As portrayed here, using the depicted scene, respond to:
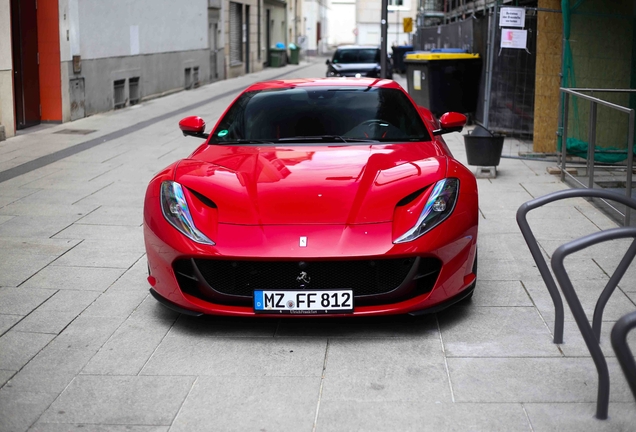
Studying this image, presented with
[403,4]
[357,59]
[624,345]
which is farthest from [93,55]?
[403,4]

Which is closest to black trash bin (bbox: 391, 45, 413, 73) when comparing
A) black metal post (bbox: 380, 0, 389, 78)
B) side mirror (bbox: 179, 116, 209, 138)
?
black metal post (bbox: 380, 0, 389, 78)

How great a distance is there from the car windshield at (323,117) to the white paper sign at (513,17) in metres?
6.31

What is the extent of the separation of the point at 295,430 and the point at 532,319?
1954 mm

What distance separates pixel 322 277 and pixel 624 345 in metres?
1.90

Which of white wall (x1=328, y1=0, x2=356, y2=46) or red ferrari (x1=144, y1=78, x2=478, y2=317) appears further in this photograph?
white wall (x1=328, y1=0, x2=356, y2=46)

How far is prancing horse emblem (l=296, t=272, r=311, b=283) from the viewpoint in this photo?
4.44m

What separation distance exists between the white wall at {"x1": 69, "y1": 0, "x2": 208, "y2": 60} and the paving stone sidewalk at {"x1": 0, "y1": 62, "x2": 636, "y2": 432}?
10.3 metres

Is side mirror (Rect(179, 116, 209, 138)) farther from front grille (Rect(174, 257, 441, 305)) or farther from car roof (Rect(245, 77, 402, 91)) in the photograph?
front grille (Rect(174, 257, 441, 305))

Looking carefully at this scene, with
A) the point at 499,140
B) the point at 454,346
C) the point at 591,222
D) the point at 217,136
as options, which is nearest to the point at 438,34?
→ the point at 499,140

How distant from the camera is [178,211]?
4.77m

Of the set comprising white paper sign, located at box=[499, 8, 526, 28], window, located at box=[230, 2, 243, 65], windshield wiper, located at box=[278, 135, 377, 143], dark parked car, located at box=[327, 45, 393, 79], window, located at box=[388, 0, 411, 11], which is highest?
window, located at box=[388, 0, 411, 11]

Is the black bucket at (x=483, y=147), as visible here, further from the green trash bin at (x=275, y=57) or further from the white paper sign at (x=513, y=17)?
the green trash bin at (x=275, y=57)

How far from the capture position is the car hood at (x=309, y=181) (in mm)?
4594

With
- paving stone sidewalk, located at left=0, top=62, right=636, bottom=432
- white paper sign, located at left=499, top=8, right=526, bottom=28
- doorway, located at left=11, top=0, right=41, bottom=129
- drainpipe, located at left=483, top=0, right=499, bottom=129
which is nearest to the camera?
paving stone sidewalk, located at left=0, top=62, right=636, bottom=432
